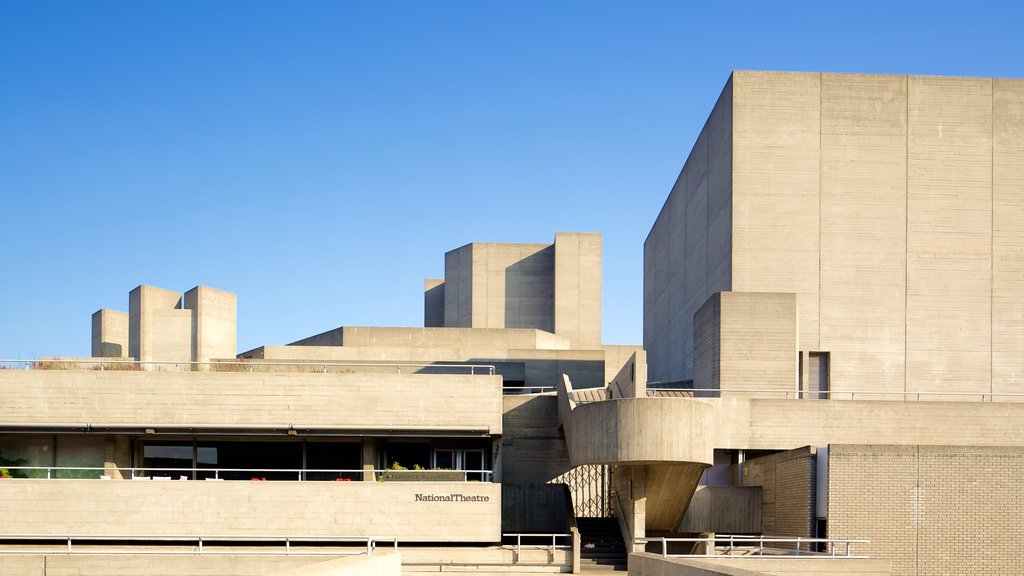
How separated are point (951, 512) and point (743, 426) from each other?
8184mm

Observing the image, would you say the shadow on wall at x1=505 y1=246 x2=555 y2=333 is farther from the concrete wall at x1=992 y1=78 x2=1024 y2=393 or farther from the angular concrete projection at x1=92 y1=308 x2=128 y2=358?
the concrete wall at x1=992 y1=78 x2=1024 y2=393

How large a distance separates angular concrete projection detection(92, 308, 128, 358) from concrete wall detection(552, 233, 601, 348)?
26661 millimetres

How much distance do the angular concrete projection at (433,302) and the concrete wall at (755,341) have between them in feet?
148

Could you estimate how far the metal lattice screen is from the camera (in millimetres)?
43438

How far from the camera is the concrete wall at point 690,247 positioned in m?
44.2

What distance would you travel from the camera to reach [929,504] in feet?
88.9

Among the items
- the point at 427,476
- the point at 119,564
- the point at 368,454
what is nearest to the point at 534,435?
the point at 368,454

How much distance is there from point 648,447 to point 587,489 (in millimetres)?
17813

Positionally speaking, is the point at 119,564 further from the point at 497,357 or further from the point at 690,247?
the point at 690,247

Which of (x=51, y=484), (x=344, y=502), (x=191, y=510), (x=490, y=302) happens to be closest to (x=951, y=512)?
(x=344, y=502)

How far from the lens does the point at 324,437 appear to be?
112 feet

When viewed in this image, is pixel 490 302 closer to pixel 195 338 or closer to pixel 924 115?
pixel 195 338

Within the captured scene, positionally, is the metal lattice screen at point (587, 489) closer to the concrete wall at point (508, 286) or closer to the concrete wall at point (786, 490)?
the concrete wall at point (786, 490)

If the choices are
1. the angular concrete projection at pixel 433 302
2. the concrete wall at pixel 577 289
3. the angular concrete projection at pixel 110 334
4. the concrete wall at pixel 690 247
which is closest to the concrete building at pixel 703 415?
the concrete wall at pixel 690 247
